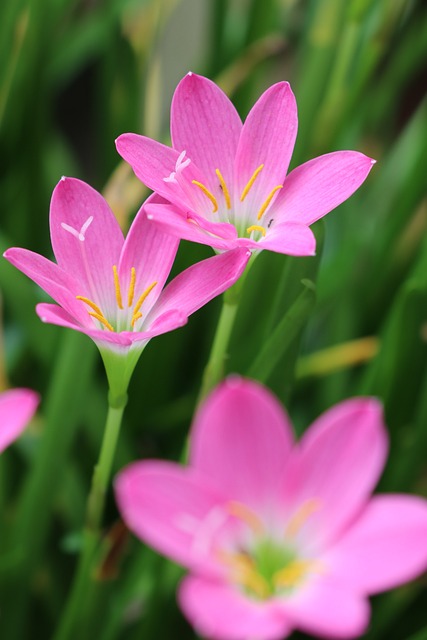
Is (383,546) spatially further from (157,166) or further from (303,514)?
(157,166)

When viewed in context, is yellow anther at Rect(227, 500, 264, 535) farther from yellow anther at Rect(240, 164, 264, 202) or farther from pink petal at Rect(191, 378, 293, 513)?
yellow anther at Rect(240, 164, 264, 202)

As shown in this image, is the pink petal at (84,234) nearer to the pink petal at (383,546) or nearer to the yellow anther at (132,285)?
the yellow anther at (132,285)

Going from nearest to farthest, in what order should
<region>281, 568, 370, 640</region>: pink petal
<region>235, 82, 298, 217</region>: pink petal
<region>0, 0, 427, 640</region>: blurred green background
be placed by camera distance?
<region>281, 568, 370, 640</region>: pink petal, <region>235, 82, 298, 217</region>: pink petal, <region>0, 0, 427, 640</region>: blurred green background

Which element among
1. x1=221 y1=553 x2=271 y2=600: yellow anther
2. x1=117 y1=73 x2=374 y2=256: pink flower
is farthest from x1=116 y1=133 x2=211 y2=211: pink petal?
x1=221 y1=553 x2=271 y2=600: yellow anther

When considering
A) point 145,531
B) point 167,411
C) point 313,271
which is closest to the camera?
point 145,531

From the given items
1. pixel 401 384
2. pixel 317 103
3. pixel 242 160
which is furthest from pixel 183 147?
pixel 317 103

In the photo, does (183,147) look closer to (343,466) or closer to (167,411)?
(343,466)

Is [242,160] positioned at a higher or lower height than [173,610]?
higher
